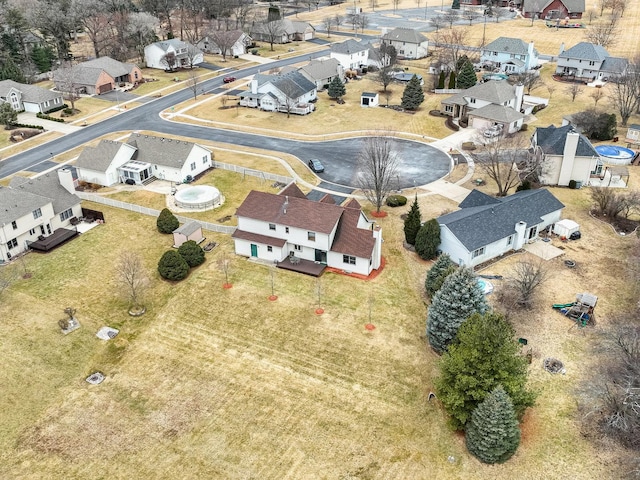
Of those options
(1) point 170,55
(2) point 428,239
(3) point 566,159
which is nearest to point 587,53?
(3) point 566,159

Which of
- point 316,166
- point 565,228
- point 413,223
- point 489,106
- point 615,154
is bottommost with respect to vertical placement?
point 565,228

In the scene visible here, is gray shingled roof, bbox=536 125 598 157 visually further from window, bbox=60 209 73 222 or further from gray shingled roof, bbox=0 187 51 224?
gray shingled roof, bbox=0 187 51 224

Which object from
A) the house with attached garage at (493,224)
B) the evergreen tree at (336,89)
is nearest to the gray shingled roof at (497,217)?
the house with attached garage at (493,224)

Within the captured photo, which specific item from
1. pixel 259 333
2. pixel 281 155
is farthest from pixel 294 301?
pixel 281 155

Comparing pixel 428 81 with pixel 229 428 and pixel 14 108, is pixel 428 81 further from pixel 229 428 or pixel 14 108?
pixel 229 428

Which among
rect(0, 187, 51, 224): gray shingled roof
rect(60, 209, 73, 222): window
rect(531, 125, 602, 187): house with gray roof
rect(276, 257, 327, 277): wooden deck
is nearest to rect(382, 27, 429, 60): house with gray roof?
rect(531, 125, 602, 187): house with gray roof

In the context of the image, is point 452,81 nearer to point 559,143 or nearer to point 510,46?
point 510,46
